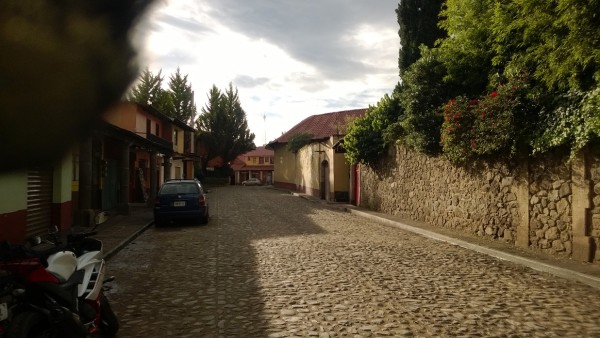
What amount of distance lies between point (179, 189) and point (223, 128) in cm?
4556

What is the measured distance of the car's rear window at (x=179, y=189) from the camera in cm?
1526

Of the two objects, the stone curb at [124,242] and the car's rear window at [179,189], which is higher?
the car's rear window at [179,189]

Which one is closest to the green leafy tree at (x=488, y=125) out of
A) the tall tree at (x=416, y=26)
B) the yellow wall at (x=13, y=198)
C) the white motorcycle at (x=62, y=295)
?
the tall tree at (x=416, y=26)

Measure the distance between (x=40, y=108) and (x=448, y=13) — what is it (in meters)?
13.4

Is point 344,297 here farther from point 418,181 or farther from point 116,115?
point 418,181

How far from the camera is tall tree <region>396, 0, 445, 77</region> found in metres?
19.0

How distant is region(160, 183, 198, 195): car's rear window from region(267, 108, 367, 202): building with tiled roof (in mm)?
11625

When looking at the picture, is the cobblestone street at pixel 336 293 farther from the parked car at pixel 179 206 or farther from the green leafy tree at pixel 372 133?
the green leafy tree at pixel 372 133

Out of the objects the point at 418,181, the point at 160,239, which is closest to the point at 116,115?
the point at 160,239

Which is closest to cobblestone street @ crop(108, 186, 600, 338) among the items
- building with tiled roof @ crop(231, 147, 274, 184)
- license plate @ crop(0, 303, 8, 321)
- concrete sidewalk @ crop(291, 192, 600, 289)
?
concrete sidewalk @ crop(291, 192, 600, 289)

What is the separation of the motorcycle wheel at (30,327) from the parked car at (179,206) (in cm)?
1139

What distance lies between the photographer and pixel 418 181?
1631 centimetres

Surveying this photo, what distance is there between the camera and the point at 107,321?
4578mm

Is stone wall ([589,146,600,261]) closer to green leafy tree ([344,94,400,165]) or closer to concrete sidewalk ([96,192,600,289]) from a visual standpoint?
concrete sidewalk ([96,192,600,289])
